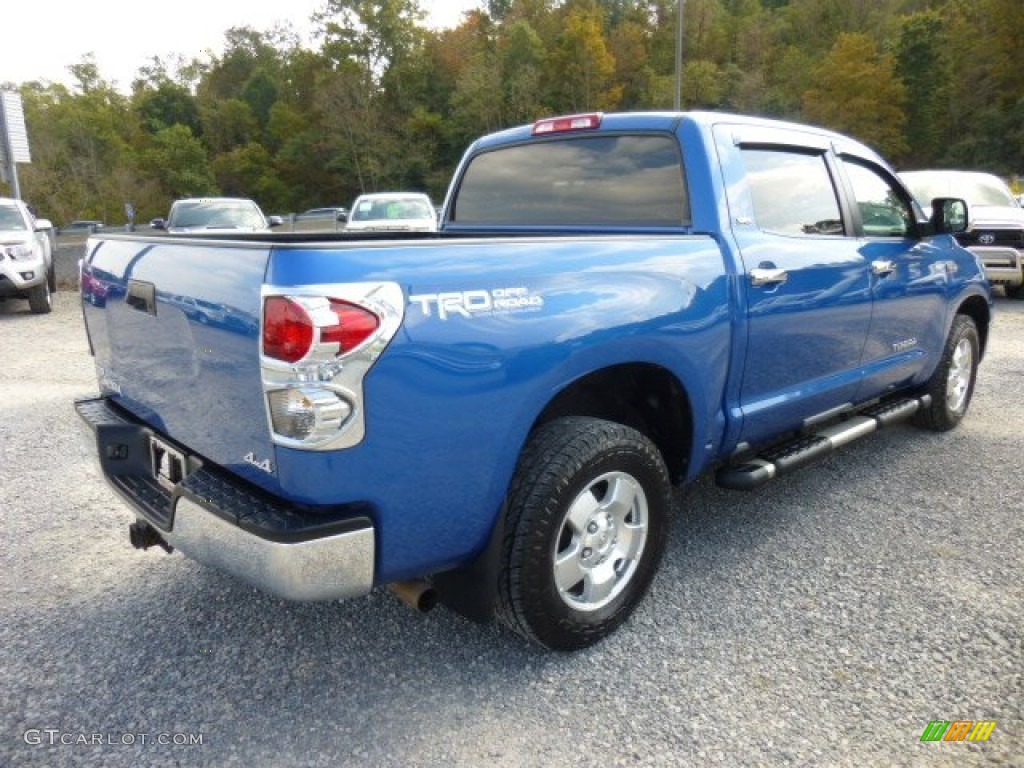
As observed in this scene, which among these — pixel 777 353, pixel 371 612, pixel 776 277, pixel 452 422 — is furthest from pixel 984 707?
pixel 371 612

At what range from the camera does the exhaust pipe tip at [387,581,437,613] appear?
2.21 m

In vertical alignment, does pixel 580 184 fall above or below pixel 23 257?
above

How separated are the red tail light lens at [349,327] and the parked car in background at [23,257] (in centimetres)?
1144

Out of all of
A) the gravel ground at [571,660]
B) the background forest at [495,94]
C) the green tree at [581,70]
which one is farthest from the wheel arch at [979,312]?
the green tree at [581,70]

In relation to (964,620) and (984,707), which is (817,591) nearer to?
(964,620)

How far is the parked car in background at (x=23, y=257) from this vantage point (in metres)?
10.7

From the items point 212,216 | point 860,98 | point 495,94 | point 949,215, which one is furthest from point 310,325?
point 495,94

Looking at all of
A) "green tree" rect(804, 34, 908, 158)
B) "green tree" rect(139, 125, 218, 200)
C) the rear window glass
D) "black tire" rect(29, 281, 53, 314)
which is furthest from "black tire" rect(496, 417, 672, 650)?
"green tree" rect(139, 125, 218, 200)

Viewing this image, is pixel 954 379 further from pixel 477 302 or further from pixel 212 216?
pixel 212 216

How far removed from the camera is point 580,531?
2465 millimetres

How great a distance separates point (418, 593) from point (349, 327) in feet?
2.92

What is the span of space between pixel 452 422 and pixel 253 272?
66 cm

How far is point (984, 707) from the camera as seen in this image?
226 centimetres

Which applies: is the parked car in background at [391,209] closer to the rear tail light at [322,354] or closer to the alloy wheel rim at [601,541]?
the alloy wheel rim at [601,541]
